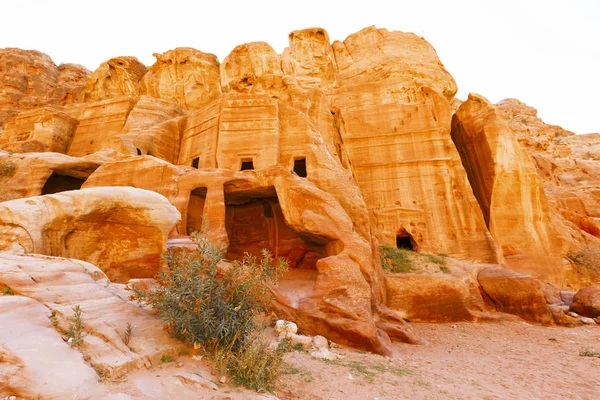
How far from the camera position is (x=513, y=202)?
62.1ft

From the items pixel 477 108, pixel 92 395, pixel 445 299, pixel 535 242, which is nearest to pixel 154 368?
pixel 92 395

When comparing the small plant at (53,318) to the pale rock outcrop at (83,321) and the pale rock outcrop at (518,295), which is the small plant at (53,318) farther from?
the pale rock outcrop at (518,295)

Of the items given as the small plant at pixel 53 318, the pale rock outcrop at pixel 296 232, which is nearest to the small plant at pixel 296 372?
the pale rock outcrop at pixel 296 232

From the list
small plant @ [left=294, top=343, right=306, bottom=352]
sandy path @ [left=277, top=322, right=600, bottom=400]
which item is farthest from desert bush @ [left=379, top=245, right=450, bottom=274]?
small plant @ [left=294, top=343, right=306, bottom=352]

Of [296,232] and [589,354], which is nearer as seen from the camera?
[589,354]

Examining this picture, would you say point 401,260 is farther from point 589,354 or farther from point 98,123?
point 98,123

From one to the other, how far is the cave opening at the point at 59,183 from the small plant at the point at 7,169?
1.37 meters

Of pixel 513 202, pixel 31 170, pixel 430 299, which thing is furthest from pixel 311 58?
pixel 430 299

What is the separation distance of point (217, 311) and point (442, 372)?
16.2 feet

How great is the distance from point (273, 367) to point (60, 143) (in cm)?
2372

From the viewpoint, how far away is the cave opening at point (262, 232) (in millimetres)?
13289

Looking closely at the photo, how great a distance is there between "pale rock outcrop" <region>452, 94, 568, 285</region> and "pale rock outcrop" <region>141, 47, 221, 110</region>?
67.6 ft

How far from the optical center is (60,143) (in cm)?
2122

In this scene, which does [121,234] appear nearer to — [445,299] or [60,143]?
[445,299]
